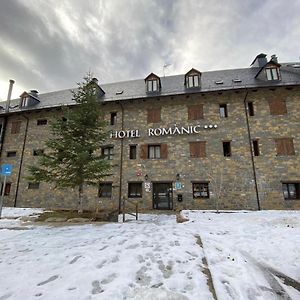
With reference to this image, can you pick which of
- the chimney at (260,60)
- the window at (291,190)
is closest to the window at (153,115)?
the window at (291,190)

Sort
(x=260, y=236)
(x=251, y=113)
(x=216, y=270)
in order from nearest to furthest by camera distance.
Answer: (x=216, y=270) < (x=260, y=236) < (x=251, y=113)

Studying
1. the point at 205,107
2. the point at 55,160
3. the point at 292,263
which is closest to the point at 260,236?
the point at 292,263

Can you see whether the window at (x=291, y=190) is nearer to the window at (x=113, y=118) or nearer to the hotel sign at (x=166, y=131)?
the hotel sign at (x=166, y=131)

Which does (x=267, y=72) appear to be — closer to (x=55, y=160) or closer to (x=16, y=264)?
(x=55, y=160)

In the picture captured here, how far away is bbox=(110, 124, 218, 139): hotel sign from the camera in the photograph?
50.8ft

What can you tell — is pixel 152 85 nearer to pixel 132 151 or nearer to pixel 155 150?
pixel 155 150

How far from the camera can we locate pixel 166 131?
15.8 metres

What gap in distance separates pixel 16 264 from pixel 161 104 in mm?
14798

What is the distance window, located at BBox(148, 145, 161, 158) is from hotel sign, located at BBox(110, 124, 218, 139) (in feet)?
3.63

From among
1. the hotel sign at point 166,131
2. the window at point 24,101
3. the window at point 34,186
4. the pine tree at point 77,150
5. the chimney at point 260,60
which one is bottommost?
the window at point 34,186

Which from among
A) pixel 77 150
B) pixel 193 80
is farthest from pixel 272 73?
pixel 77 150

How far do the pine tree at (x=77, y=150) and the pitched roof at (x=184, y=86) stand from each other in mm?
6015

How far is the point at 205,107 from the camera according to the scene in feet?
52.1

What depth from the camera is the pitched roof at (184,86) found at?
609 inches
